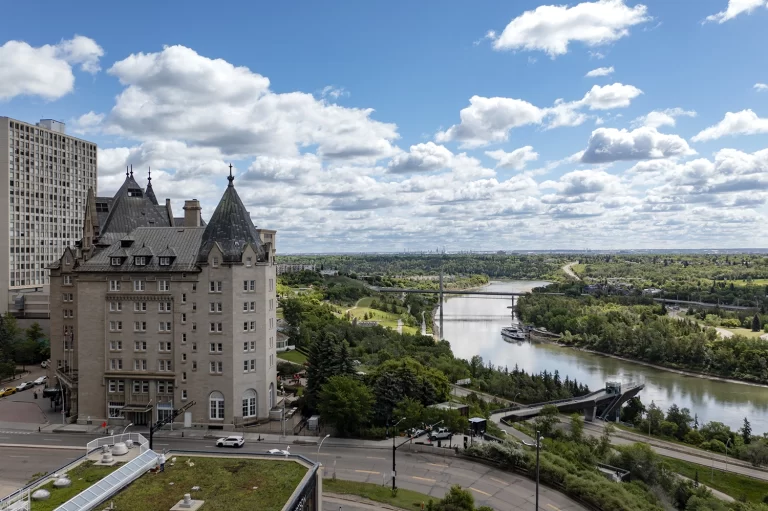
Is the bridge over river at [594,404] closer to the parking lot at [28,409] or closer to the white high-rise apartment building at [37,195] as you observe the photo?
the parking lot at [28,409]

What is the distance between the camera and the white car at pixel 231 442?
154ft

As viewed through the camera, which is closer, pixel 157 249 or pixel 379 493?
pixel 379 493

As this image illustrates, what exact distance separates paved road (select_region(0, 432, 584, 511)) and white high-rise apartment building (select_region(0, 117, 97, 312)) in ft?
193

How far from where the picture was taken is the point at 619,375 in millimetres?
108875

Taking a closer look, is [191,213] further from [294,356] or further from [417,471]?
[417,471]

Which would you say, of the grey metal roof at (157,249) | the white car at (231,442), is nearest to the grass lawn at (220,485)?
the white car at (231,442)

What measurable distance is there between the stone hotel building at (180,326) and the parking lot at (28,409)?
8.29ft

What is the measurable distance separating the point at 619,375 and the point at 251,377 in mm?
78974

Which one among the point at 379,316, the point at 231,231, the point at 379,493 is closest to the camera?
the point at 379,493

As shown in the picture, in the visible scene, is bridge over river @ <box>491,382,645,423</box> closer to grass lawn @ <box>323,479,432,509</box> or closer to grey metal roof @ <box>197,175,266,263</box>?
grass lawn @ <box>323,479,432,509</box>

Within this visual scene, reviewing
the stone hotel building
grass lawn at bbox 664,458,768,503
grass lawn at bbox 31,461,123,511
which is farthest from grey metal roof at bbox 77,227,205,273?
grass lawn at bbox 664,458,768,503

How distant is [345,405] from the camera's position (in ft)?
165

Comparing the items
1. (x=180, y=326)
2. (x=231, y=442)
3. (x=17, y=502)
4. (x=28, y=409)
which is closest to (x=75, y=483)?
(x=17, y=502)

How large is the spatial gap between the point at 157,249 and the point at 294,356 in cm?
3960
